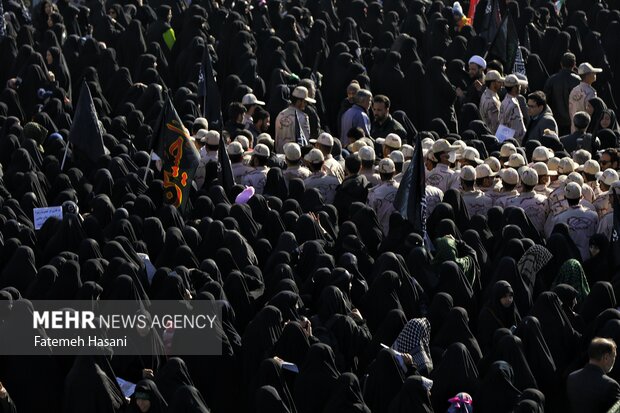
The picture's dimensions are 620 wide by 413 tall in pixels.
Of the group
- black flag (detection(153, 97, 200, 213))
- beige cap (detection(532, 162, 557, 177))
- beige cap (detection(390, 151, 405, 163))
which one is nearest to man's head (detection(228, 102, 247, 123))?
black flag (detection(153, 97, 200, 213))

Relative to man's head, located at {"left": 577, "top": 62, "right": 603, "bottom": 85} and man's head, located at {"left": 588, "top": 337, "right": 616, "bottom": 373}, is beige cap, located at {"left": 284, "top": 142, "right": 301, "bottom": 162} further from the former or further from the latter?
man's head, located at {"left": 588, "top": 337, "right": 616, "bottom": 373}

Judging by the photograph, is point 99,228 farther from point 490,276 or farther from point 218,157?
point 490,276

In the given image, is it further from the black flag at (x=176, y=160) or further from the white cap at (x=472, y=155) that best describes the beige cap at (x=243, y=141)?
the white cap at (x=472, y=155)

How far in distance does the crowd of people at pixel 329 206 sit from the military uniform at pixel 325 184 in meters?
0.03

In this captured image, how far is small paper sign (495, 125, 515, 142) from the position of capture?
57.5ft

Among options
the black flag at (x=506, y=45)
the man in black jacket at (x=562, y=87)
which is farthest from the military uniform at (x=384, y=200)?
the black flag at (x=506, y=45)

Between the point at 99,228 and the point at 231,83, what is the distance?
552 cm

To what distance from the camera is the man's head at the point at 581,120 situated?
17.4m

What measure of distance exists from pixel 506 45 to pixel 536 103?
305cm

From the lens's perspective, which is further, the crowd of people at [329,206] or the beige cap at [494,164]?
the beige cap at [494,164]

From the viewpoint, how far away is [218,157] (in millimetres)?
16281

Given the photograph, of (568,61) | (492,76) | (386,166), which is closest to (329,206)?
(386,166)

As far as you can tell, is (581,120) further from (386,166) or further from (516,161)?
(386,166)

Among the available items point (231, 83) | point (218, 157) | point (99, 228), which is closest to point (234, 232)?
point (99, 228)
